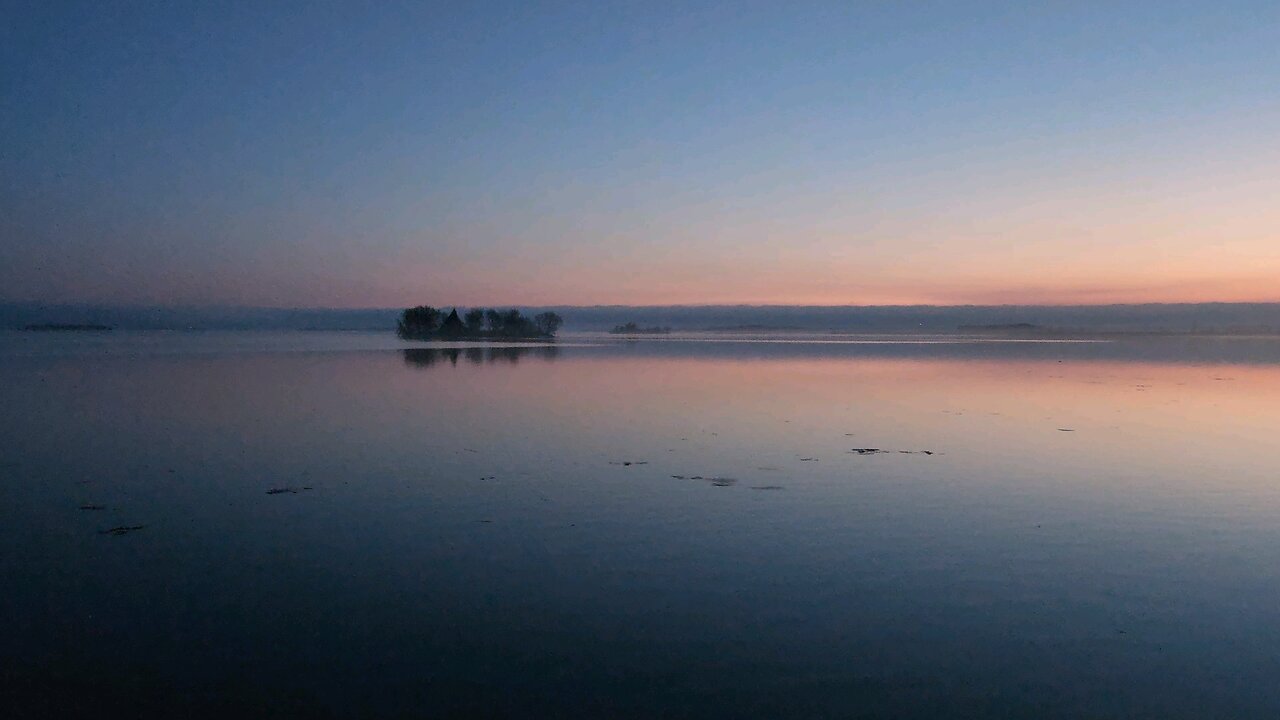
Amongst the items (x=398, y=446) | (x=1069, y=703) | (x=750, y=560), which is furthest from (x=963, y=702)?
(x=398, y=446)

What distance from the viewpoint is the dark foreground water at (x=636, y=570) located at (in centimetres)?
486

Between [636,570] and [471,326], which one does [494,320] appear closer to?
[471,326]

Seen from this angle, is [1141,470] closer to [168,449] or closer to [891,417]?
[891,417]

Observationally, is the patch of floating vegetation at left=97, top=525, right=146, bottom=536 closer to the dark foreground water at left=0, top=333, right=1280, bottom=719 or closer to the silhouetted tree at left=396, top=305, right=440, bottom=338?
the dark foreground water at left=0, top=333, right=1280, bottom=719

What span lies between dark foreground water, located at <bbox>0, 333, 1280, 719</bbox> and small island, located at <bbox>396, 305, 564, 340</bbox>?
76033mm

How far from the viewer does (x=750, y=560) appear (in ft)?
23.6

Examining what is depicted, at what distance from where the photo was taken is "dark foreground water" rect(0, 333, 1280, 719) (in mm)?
4855

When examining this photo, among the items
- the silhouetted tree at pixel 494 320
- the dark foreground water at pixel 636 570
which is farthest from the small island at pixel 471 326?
the dark foreground water at pixel 636 570

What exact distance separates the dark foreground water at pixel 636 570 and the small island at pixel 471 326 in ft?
249

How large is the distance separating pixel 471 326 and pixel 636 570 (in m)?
92.0

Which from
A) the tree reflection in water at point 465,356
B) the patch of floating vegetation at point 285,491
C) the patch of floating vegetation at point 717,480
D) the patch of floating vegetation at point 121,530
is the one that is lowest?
the tree reflection in water at point 465,356

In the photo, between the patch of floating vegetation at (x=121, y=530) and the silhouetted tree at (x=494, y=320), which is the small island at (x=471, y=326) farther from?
the patch of floating vegetation at (x=121, y=530)

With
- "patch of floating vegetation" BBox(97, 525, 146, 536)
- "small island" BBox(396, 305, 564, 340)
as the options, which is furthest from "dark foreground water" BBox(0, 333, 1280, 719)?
"small island" BBox(396, 305, 564, 340)

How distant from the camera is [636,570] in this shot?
6891 mm
